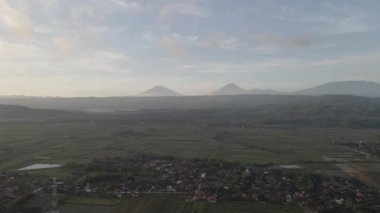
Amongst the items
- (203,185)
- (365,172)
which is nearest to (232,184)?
(203,185)

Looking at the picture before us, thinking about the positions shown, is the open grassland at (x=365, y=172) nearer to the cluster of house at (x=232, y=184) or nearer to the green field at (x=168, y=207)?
the cluster of house at (x=232, y=184)

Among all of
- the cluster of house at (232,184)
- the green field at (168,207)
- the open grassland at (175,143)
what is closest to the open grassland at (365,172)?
the cluster of house at (232,184)

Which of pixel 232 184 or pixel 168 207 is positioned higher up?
pixel 232 184

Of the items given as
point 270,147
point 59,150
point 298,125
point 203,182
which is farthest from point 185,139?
point 298,125

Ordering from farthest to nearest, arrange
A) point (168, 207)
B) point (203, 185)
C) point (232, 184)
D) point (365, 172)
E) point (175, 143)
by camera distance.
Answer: point (175, 143), point (365, 172), point (232, 184), point (203, 185), point (168, 207)

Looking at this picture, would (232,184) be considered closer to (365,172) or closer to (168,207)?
(168,207)

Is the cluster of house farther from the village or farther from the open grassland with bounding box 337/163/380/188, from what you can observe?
the open grassland with bounding box 337/163/380/188

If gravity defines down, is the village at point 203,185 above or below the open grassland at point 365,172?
above
